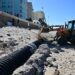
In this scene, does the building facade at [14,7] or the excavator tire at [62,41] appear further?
the building facade at [14,7]

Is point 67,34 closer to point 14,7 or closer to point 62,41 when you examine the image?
point 62,41

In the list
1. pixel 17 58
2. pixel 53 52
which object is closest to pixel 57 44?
pixel 53 52

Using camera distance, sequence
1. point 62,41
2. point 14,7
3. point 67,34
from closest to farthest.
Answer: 1. point 62,41
2. point 67,34
3. point 14,7

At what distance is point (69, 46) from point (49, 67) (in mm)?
9454

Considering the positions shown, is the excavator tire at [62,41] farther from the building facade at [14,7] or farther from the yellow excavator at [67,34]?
the building facade at [14,7]

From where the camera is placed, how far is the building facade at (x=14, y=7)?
222 feet

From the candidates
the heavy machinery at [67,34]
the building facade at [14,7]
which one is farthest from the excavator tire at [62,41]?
the building facade at [14,7]

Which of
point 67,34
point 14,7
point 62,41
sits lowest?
point 62,41

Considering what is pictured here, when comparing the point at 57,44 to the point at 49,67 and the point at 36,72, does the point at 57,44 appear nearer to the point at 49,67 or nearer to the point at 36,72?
the point at 49,67

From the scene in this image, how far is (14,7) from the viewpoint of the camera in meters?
70.5

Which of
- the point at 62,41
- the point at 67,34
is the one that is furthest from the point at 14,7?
the point at 62,41

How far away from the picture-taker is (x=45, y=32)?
2627 cm

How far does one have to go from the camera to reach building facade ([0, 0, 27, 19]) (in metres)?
67.6

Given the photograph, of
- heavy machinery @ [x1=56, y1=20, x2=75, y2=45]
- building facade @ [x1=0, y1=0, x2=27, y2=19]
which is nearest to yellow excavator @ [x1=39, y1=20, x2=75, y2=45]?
heavy machinery @ [x1=56, y1=20, x2=75, y2=45]
